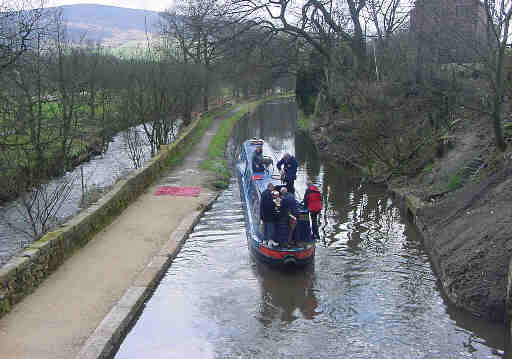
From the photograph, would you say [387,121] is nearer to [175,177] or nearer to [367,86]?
[367,86]

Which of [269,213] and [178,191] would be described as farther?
[178,191]

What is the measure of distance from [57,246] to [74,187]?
1046 centimetres

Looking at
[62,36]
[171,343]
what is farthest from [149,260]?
[62,36]

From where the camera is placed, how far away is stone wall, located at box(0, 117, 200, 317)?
9.14m

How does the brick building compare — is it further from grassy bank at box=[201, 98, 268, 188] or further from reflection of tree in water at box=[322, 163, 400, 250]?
grassy bank at box=[201, 98, 268, 188]

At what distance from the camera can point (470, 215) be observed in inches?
500

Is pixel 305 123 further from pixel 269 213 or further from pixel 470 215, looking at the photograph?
pixel 269 213

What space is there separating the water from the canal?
13.0 feet

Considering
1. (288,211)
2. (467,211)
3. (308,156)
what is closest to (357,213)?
(467,211)

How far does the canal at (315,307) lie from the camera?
8.82 metres

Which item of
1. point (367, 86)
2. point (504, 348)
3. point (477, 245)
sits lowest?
point (504, 348)

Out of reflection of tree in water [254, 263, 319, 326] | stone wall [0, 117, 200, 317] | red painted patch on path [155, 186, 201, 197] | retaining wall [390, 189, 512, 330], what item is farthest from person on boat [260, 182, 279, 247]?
red painted patch on path [155, 186, 201, 197]

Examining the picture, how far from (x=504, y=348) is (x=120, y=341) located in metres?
6.24

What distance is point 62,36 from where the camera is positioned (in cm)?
2264
